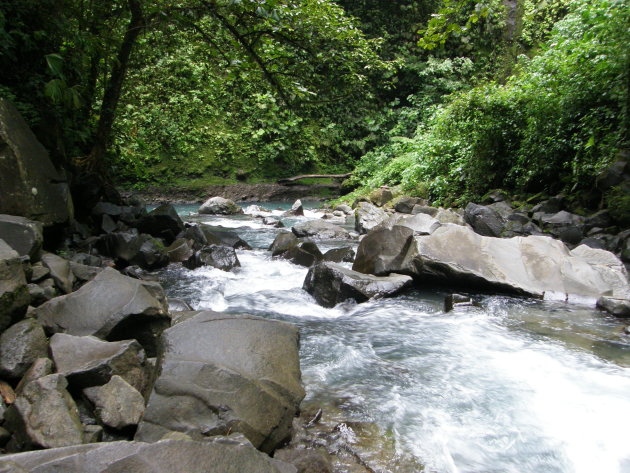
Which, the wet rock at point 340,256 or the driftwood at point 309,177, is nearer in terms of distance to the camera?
the wet rock at point 340,256

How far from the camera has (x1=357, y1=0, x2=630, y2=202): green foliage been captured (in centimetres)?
766

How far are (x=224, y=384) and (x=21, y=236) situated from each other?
9.35 ft

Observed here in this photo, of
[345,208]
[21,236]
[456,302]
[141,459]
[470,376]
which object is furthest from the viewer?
[345,208]

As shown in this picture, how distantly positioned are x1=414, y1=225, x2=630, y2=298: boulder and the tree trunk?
19.1ft

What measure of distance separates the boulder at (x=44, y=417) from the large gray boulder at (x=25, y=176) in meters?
3.49

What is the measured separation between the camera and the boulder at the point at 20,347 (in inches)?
103

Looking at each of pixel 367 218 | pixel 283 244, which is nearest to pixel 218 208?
pixel 367 218

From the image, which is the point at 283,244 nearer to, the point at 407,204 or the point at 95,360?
the point at 407,204

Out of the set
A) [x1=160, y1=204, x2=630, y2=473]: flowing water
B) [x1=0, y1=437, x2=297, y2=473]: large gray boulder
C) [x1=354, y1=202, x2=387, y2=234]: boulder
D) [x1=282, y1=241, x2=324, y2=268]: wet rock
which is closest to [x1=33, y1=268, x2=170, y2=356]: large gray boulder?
[x1=160, y1=204, x2=630, y2=473]: flowing water

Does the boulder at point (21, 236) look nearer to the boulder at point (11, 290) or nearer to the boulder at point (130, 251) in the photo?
the boulder at point (11, 290)

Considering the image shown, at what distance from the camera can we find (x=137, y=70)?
9055mm

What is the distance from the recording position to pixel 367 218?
38.0 feet

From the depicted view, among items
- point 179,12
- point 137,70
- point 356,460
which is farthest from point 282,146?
point 356,460

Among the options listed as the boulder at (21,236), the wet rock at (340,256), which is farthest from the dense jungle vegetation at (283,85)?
the wet rock at (340,256)
